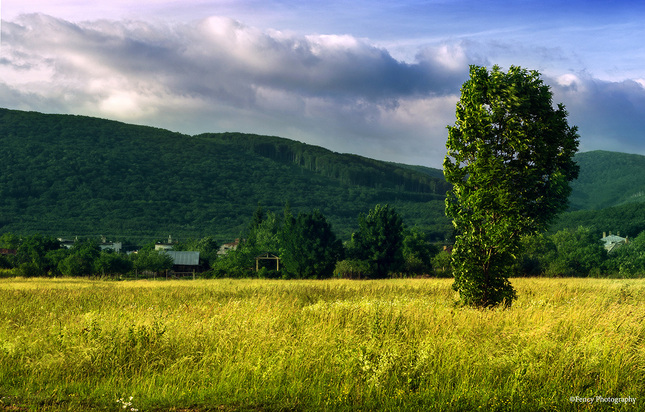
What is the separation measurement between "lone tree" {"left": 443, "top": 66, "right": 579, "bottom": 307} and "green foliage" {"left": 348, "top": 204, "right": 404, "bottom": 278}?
163 ft

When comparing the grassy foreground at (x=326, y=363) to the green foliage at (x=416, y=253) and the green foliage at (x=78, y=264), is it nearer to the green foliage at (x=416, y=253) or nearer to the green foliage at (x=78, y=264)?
the green foliage at (x=78, y=264)

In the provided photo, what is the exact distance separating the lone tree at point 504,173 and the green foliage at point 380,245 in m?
49.6

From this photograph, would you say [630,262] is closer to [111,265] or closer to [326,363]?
[111,265]

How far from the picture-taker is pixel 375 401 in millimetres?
8023

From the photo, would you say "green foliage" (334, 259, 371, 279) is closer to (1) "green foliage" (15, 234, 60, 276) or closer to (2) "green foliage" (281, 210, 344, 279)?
(2) "green foliage" (281, 210, 344, 279)

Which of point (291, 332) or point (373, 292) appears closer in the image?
point (291, 332)

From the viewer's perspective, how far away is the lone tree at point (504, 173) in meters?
15.6

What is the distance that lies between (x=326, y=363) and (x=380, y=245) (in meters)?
57.4

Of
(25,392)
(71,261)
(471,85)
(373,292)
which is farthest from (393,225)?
(25,392)

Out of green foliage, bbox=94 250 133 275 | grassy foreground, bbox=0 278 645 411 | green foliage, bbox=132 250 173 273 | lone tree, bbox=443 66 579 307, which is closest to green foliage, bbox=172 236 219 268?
green foliage, bbox=132 250 173 273

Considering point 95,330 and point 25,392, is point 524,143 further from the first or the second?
point 25,392

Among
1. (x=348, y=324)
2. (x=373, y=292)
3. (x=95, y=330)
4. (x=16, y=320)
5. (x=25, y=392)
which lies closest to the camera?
(x=25, y=392)

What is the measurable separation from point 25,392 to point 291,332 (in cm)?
468

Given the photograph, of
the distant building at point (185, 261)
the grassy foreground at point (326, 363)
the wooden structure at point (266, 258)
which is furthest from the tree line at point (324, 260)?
the grassy foreground at point (326, 363)
